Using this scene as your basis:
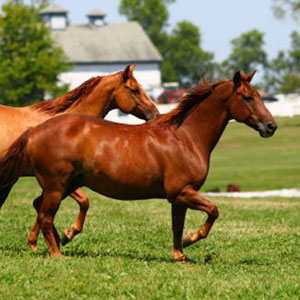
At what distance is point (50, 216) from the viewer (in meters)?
8.45

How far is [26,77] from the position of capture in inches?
2068

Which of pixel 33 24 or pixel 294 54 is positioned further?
pixel 294 54

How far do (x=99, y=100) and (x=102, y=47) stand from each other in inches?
3125

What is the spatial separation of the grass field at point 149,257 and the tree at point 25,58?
35.3 m

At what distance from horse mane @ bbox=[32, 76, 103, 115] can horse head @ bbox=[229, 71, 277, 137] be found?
2.56 metres

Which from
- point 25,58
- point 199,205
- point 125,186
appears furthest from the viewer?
point 25,58

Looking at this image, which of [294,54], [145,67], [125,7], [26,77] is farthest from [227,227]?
[294,54]

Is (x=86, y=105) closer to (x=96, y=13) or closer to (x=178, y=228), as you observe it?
(x=178, y=228)

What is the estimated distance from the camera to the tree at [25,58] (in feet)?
169

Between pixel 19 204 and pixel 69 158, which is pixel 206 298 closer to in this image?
pixel 69 158

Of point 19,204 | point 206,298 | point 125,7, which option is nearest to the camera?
point 206,298

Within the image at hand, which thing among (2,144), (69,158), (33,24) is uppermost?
(69,158)

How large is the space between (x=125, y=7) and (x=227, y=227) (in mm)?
114868

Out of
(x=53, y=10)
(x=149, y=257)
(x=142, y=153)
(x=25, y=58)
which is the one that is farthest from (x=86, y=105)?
(x=53, y=10)
